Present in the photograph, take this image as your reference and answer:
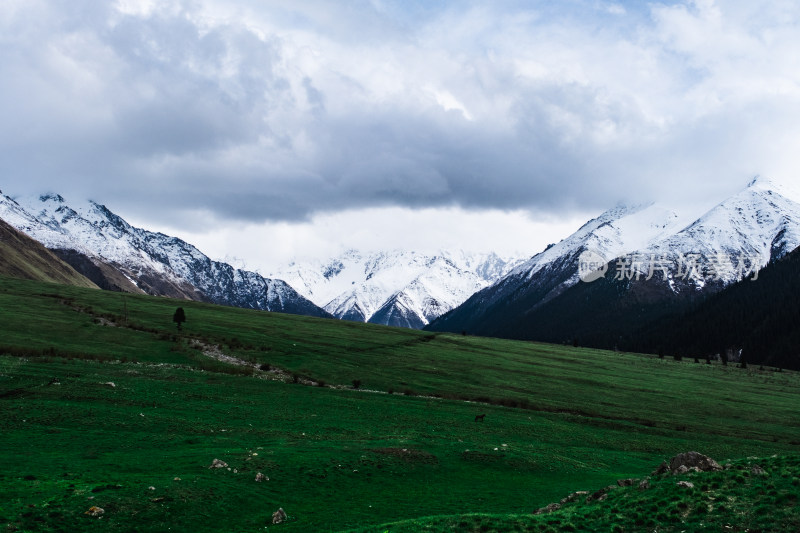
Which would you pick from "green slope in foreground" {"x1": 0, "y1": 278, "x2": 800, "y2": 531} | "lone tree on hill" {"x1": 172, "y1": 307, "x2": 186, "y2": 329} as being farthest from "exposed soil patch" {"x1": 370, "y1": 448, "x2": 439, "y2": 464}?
"lone tree on hill" {"x1": 172, "y1": 307, "x2": 186, "y2": 329}

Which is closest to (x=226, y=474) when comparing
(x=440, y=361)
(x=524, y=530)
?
(x=524, y=530)

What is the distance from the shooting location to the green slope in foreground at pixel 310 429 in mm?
28406

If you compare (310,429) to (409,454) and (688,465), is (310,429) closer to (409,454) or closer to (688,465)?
(409,454)

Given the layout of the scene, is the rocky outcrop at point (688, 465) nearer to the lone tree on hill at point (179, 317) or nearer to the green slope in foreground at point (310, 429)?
the green slope in foreground at point (310, 429)

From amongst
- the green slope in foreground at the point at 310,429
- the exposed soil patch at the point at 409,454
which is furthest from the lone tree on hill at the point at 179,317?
the exposed soil patch at the point at 409,454

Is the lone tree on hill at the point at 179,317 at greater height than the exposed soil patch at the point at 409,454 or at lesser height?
greater

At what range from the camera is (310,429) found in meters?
48.7

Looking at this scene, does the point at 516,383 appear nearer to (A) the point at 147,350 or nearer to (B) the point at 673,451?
(B) the point at 673,451

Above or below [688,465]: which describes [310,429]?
below

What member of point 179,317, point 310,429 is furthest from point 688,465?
point 179,317

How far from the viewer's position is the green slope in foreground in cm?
2841

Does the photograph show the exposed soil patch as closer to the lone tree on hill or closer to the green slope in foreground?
the green slope in foreground

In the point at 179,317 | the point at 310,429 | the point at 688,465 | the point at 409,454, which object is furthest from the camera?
the point at 179,317

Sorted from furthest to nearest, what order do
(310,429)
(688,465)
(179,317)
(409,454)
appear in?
1. (179,317)
2. (310,429)
3. (409,454)
4. (688,465)
